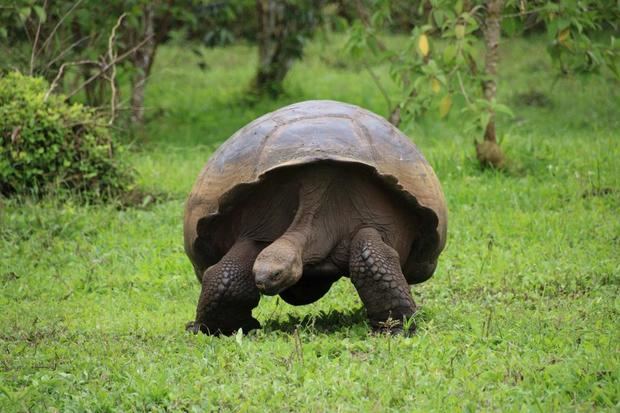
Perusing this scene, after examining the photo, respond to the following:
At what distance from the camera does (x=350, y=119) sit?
4.64 meters

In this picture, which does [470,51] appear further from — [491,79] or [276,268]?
[276,268]

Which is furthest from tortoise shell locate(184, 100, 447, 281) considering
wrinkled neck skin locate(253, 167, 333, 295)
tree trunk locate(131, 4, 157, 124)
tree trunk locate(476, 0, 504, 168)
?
tree trunk locate(131, 4, 157, 124)

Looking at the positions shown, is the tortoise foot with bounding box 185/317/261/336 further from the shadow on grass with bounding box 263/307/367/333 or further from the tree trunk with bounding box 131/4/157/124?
the tree trunk with bounding box 131/4/157/124

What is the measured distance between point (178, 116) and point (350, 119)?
694 cm

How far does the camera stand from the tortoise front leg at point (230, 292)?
443 centimetres

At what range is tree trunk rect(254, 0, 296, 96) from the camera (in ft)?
38.4

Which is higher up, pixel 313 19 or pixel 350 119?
pixel 350 119

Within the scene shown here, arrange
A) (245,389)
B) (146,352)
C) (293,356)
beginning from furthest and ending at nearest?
(146,352) → (293,356) → (245,389)

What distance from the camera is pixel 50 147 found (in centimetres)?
750

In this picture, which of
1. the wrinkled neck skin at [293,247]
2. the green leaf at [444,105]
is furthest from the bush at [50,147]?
the wrinkled neck skin at [293,247]

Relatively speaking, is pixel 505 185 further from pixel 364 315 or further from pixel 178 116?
pixel 178 116

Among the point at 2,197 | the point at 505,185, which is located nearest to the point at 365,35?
the point at 505,185

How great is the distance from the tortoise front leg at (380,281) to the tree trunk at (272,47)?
7580 mm

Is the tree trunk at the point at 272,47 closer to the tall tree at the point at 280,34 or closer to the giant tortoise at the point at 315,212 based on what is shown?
the tall tree at the point at 280,34
